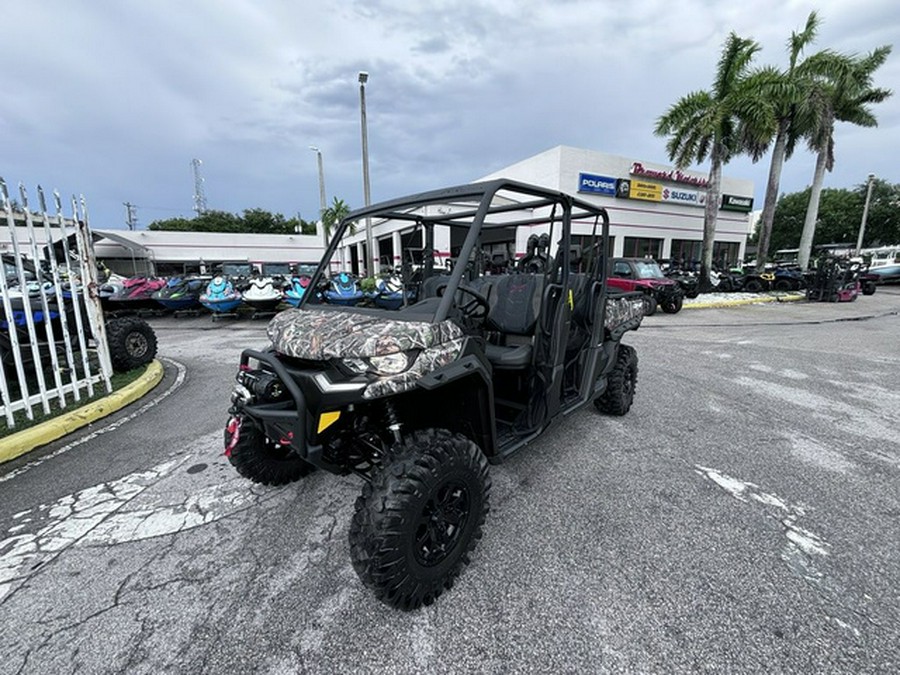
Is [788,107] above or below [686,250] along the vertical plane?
above

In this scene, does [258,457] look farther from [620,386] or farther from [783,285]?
[783,285]

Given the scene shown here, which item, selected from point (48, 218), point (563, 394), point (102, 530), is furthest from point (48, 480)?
point (563, 394)

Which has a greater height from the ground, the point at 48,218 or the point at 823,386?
the point at 48,218

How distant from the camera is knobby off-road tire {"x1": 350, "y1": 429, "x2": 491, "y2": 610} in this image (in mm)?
1656

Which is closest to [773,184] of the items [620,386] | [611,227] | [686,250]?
[611,227]

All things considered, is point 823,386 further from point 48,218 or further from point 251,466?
point 48,218

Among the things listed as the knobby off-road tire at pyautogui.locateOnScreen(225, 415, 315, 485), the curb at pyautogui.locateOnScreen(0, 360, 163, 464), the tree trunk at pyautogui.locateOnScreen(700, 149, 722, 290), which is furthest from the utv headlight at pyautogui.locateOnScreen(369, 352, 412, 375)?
the tree trunk at pyautogui.locateOnScreen(700, 149, 722, 290)

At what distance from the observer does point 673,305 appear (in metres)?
12.1

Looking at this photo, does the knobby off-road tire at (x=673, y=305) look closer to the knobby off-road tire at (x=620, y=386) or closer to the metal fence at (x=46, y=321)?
the knobby off-road tire at (x=620, y=386)

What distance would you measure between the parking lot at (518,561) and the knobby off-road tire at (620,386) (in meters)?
0.15

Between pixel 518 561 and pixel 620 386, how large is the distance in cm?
228

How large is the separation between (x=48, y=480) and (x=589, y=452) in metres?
4.06

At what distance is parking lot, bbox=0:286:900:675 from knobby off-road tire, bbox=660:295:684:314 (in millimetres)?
8708

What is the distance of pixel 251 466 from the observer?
2480 millimetres
